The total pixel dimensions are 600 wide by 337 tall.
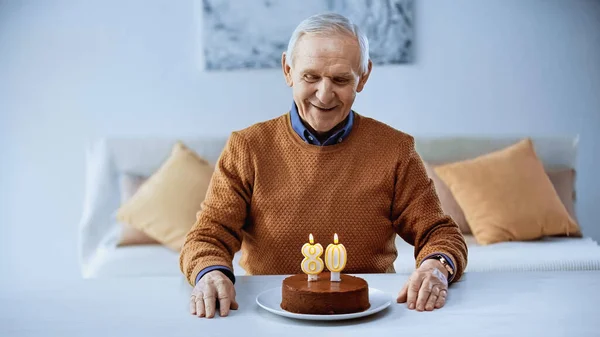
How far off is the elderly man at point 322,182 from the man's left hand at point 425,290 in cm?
17

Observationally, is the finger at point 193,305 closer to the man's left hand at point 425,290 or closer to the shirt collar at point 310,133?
the man's left hand at point 425,290

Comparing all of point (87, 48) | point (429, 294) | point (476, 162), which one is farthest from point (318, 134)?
point (87, 48)

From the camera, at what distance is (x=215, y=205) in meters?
1.83

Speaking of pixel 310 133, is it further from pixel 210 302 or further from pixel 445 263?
pixel 210 302

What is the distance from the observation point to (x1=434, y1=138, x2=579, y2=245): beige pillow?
3.47 m

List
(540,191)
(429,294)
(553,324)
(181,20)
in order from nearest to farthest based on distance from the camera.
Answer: (553,324)
(429,294)
(540,191)
(181,20)

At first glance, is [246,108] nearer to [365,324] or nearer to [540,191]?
[540,191]

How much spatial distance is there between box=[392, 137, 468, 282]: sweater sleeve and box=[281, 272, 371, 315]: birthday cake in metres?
0.39

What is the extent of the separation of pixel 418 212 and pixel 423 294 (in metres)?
0.43

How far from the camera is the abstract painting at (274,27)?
4.14 metres

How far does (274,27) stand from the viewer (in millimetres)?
4152

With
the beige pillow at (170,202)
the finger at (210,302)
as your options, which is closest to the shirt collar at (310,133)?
the finger at (210,302)

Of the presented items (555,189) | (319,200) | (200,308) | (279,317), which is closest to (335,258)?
(279,317)

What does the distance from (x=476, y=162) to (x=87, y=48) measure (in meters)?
2.13
